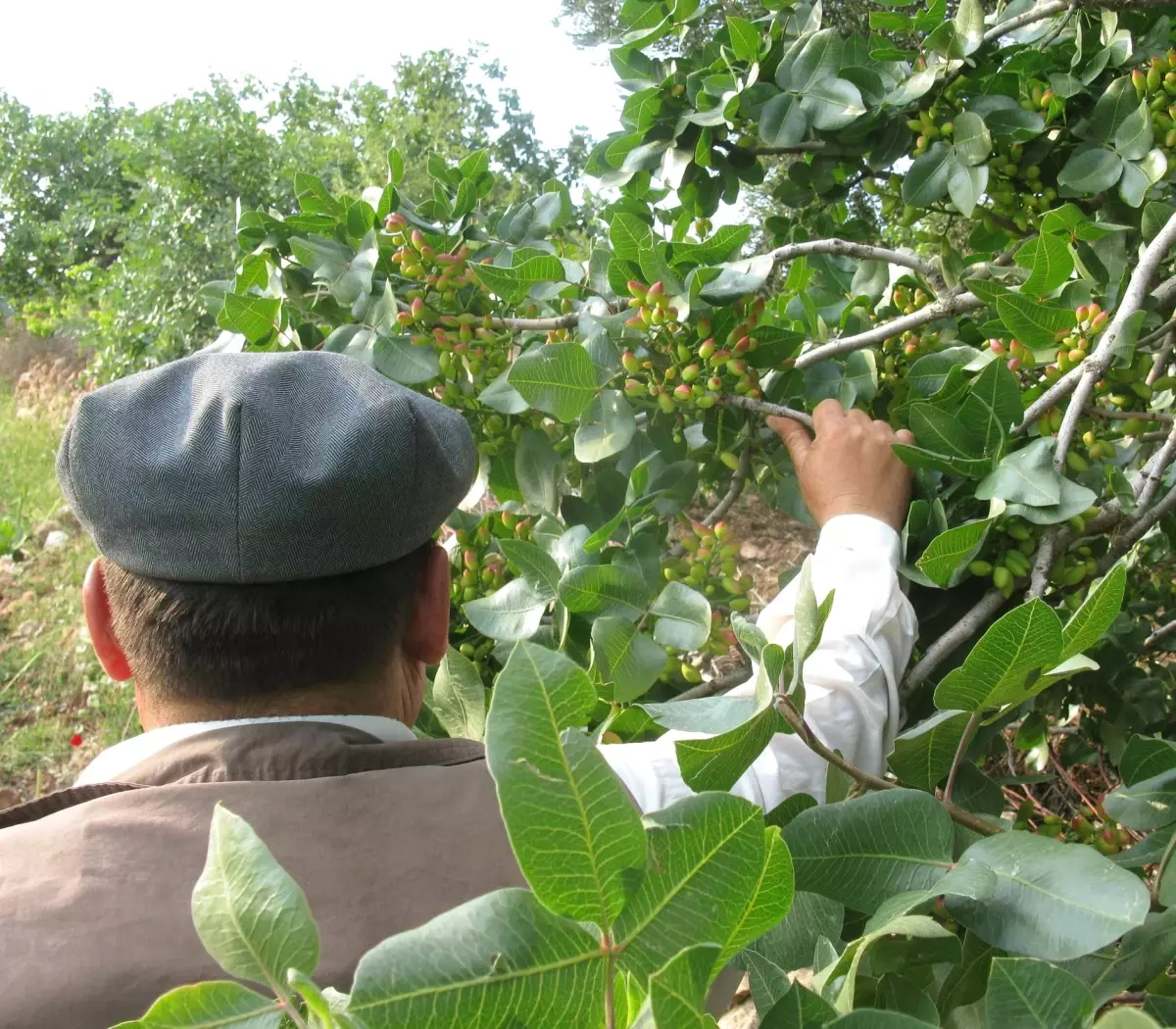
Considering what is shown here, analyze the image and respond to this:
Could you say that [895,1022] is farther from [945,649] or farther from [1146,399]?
[1146,399]

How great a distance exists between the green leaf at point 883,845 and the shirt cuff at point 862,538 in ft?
1.92

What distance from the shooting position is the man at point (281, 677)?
82cm

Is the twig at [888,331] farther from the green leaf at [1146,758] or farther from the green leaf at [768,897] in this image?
the green leaf at [768,897]

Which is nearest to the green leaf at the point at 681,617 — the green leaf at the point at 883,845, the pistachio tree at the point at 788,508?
the pistachio tree at the point at 788,508

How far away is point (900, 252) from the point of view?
5.24 feet

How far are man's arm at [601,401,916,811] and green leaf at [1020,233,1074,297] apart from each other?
0.81 feet

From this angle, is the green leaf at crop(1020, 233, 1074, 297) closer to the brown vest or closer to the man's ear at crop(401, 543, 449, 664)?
the man's ear at crop(401, 543, 449, 664)

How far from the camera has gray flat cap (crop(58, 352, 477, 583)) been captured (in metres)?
1.02

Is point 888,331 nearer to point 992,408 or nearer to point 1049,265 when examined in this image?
point 1049,265

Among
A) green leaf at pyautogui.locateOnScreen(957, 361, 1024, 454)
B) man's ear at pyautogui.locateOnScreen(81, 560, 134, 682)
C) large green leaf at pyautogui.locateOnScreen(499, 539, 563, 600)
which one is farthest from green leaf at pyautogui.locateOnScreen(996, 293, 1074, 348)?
man's ear at pyautogui.locateOnScreen(81, 560, 134, 682)

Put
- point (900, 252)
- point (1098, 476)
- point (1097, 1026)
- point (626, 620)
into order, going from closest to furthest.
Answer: point (1097, 1026) < point (626, 620) < point (1098, 476) < point (900, 252)

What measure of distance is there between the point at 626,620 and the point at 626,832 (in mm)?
744

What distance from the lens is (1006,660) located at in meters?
0.66

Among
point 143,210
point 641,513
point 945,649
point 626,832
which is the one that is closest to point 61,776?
point 641,513
